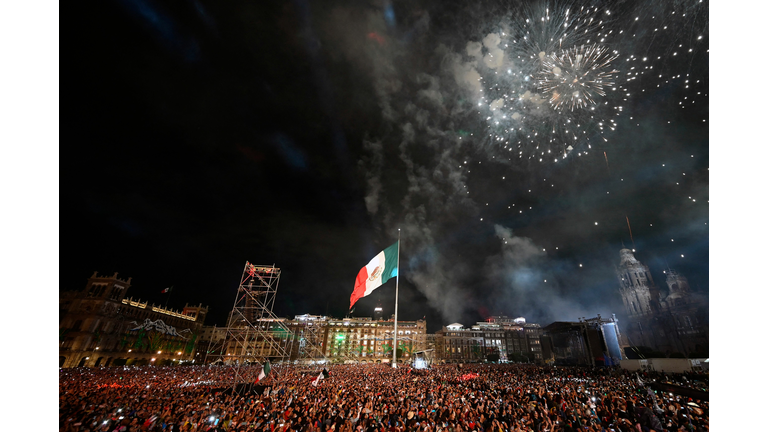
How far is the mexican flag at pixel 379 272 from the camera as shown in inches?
914

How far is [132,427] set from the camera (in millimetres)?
8328

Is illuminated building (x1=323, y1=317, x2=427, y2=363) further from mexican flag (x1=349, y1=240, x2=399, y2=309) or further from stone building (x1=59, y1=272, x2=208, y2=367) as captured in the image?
mexican flag (x1=349, y1=240, x2=399, y2=309)

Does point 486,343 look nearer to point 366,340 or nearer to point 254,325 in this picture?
point 366,340

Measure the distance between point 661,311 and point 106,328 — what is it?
135123 mm

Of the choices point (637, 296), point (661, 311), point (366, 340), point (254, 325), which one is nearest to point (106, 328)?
point (254, 325)

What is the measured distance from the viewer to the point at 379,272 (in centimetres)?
2425

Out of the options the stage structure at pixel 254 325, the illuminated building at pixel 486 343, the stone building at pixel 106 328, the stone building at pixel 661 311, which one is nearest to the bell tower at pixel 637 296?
the stone building at pixel 661 311

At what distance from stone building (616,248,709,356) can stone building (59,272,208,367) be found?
10908cm

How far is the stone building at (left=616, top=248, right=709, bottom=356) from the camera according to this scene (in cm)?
5944

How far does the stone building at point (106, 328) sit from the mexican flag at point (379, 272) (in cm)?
5268

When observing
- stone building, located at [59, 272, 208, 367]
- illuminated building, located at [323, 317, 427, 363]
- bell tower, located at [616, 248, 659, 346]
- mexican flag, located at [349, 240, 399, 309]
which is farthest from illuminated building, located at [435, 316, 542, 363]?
mexican flag, located at [349, 240, 399, 309]

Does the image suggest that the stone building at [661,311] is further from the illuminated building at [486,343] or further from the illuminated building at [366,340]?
the illuminated building at [366,340]
